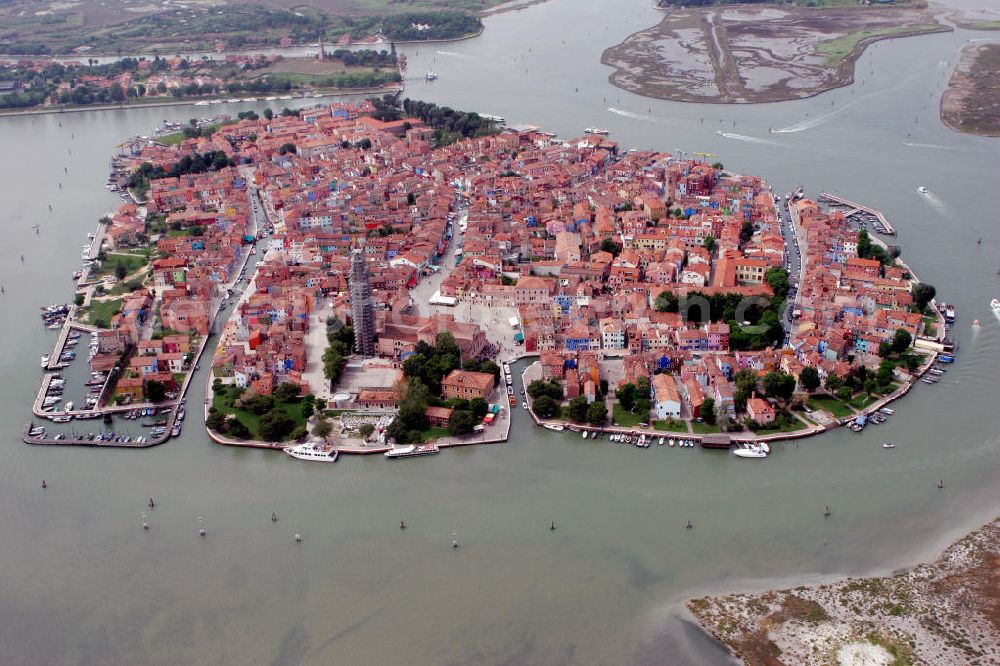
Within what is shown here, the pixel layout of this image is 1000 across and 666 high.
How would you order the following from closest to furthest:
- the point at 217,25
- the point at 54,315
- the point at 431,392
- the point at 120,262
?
the point at 431,392 → the point at 54,315 → the point at 120,262 → the point at 217,25

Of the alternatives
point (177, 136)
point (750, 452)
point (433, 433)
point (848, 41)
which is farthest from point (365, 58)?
point (750, 452)

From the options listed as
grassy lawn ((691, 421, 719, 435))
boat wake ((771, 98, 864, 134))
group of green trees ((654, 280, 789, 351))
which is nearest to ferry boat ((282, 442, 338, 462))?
grassy lawn ((691, 421, 719, 435))

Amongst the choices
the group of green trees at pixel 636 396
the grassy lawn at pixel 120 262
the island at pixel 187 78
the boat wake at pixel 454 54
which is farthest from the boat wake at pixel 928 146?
the boat wake at pixel 454 54

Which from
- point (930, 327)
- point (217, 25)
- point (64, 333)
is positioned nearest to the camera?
point (930, 327)

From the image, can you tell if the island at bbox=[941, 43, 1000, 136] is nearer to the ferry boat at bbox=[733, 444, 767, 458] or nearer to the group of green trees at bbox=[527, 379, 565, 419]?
the ferry boat at bbox=[733, 444, 767, 458]

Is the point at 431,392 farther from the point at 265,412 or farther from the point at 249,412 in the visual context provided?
the point at 249,412

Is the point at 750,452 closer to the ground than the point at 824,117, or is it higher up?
closer to the ground

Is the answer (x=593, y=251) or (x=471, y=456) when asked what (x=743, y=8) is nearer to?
(x=593, y=251)
